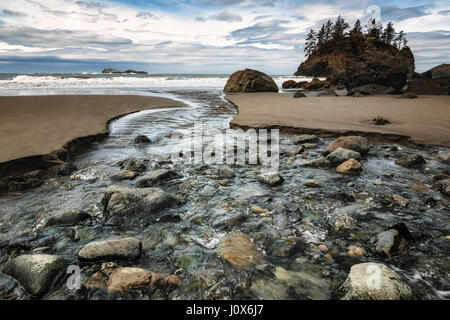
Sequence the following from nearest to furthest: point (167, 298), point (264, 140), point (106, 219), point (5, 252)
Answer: point (167, 298), point (5, 252), point (106, 219), point (264, 140)

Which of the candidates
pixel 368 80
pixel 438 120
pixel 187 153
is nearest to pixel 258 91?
pixel 368 80

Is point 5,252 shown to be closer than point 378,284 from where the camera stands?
No

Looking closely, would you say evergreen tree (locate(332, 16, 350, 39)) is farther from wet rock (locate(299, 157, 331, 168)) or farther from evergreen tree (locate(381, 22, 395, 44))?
wet rock (locate(299, 157, 331, 168))

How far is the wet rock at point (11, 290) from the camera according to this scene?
1.53m

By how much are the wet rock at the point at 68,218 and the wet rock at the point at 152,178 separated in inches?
33.2

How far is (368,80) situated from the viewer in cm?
1433

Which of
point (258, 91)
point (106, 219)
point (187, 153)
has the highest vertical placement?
point (258, 91)

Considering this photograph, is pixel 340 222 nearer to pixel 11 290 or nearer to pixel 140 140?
pixel 11 290

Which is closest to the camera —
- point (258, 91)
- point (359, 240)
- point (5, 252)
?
point (5, 252)

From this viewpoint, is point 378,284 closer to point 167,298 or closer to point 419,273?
point 419,273

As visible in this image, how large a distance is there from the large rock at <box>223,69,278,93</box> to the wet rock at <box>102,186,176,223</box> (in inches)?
640

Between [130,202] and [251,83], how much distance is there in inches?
658

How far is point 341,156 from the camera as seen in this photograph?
152 inches
